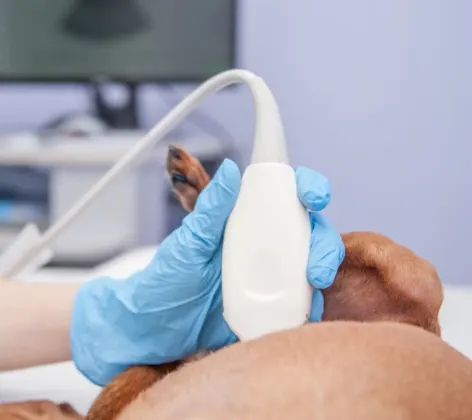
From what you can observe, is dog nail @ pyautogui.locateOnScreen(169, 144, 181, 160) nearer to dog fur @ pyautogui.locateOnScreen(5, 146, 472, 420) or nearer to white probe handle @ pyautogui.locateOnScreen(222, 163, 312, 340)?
white probe handle @ pyautogui.locateOnScreen(222, 163, 312, 340)

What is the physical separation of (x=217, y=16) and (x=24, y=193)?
0.60m

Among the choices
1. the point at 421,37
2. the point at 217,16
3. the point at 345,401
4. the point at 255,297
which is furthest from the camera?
the point at 421,37

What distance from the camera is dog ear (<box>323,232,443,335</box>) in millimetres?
465

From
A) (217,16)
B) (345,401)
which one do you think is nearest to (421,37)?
(217,16)

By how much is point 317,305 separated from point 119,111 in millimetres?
1211

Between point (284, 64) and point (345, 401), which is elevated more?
point (345, 401)

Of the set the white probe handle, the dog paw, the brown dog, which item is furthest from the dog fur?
the dog paw

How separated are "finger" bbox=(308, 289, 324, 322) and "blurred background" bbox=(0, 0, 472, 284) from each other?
0.93 m

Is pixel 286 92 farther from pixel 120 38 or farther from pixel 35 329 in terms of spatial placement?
pixel 35 329

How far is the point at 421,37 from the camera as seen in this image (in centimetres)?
164

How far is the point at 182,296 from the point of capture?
517 mm

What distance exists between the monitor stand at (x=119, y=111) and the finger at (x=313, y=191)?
1.14 meters

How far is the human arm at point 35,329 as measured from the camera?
1.94ft

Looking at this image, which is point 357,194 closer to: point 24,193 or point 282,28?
point 282,28
